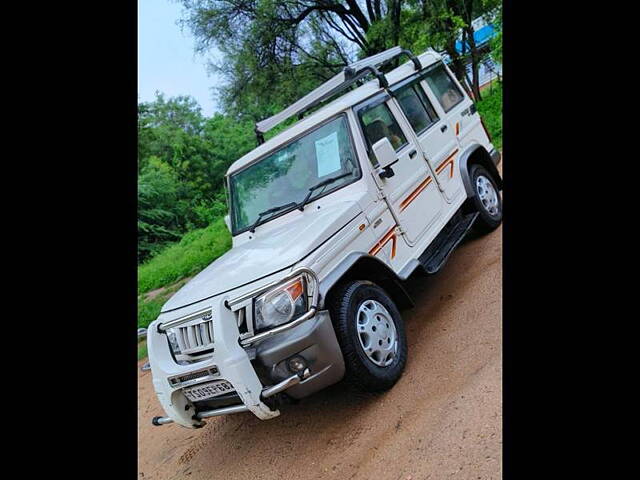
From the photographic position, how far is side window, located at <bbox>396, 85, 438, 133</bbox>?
16.0ft

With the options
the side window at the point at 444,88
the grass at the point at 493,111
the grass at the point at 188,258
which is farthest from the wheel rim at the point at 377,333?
the grass at the point at 493,111

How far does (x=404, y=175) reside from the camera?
4.34 m

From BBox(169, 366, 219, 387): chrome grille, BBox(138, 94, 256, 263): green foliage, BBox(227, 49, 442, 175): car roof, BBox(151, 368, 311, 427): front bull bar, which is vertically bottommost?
BBox(151, 368, 311, 427): front bull bar

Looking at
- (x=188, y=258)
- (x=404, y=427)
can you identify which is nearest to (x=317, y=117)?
(x=404, y=427)

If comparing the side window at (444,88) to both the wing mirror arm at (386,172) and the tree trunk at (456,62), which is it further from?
the tree trunk at (456,62)

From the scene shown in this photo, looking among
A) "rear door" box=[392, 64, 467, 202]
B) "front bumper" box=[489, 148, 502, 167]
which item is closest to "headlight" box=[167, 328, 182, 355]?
"rear door" box=[392, 64, 467, 202]

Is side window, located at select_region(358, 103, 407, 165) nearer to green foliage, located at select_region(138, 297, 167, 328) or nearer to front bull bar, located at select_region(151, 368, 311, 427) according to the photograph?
front bull bar, located at select_region(151, 368, 311, 427)

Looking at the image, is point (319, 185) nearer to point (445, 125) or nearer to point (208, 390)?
point (208, 390)
